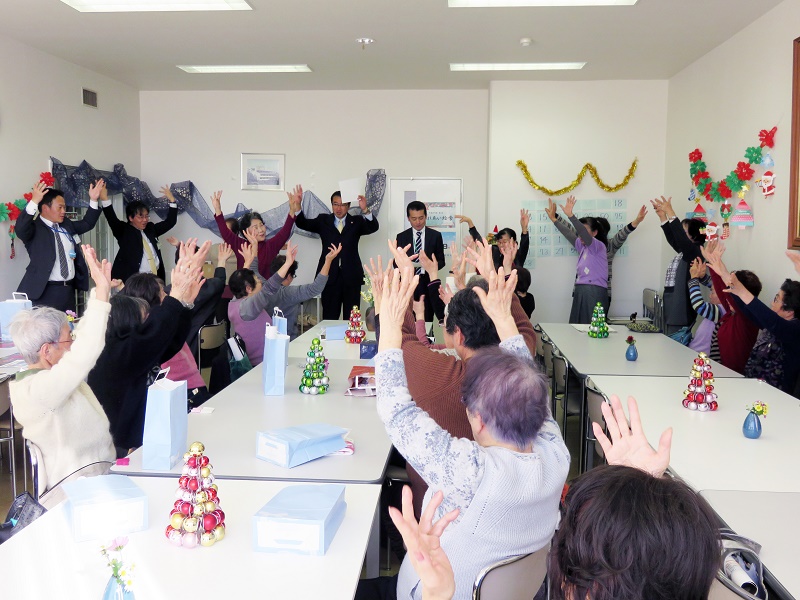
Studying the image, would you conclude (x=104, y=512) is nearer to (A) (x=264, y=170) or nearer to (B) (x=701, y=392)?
(B) (x=701, y=392)

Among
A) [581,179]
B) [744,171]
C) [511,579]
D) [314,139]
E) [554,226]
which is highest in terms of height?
[314,139]

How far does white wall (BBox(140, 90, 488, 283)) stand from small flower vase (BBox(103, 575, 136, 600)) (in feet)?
23.6

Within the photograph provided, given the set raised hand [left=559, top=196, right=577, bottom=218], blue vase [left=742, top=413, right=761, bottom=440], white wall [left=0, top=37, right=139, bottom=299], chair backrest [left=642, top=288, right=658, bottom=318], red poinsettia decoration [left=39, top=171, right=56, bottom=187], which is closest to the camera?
blue vase [left=742, top=413, right=761, bottom=440]

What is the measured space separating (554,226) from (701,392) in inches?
198

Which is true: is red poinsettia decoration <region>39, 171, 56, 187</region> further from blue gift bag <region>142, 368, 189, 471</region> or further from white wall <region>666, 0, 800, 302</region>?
white wall <region>666, 0, 800, 302</region>

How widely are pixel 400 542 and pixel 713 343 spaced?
→ 291cm

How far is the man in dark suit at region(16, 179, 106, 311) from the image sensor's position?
5.82m

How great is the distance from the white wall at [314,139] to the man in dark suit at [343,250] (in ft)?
2.14

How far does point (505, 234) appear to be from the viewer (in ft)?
23.1

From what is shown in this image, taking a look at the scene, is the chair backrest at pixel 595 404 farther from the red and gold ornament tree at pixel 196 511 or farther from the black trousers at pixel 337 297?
the black trousers at pixel 337 297

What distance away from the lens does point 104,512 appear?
5.46 ft

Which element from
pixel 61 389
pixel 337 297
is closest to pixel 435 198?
pixel 337 297

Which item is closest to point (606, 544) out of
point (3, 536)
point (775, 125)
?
point (3, 536)

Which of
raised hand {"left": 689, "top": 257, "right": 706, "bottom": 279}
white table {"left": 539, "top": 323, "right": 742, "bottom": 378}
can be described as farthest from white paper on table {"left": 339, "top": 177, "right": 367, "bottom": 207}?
raised hand {"left": 689, "top": 257, "right": 706, "bottom": 279}
